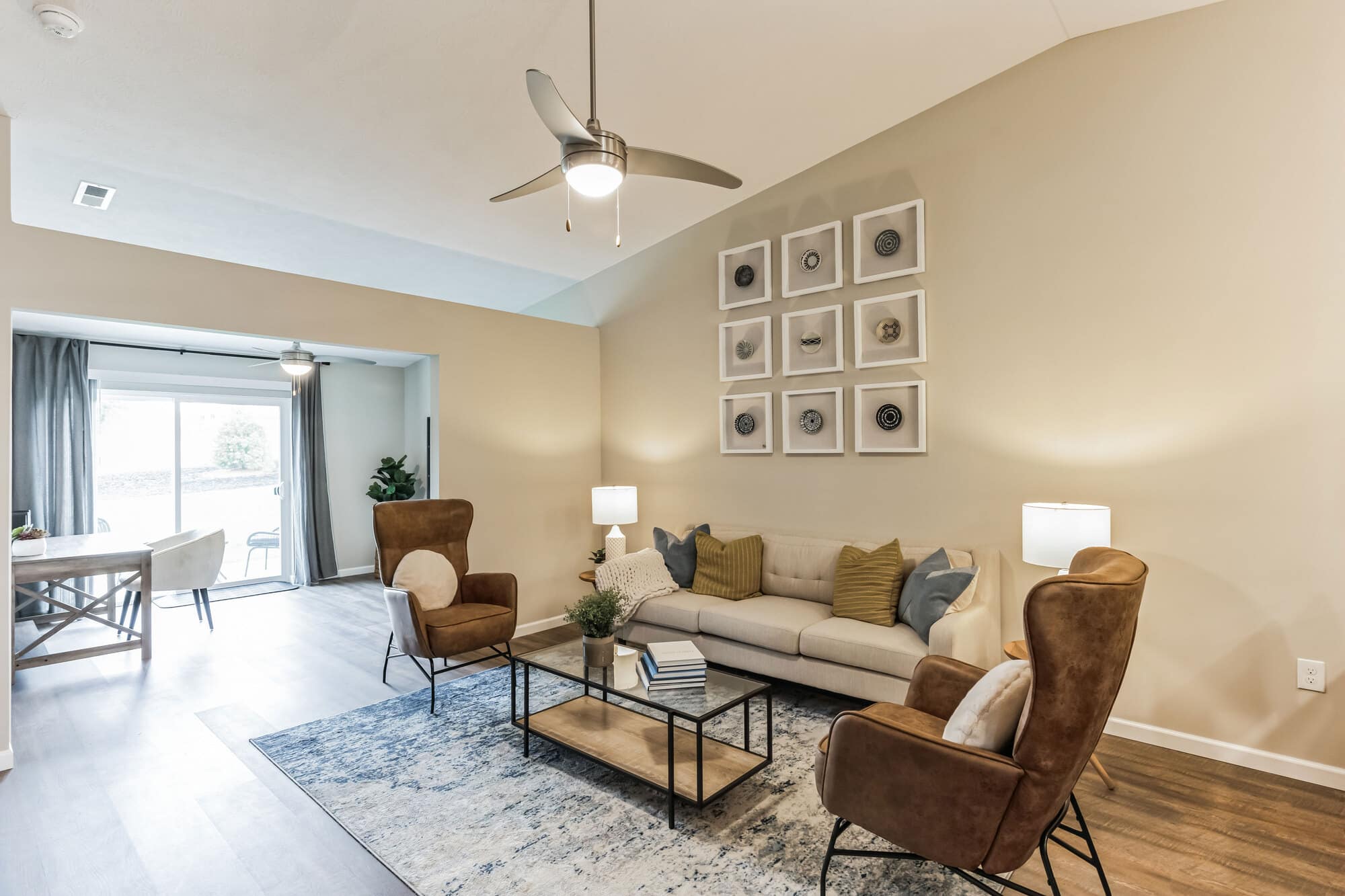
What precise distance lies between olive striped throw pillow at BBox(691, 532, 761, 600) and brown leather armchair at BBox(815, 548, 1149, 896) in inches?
83.1

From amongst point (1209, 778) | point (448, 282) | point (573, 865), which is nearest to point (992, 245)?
point (1209, 778)

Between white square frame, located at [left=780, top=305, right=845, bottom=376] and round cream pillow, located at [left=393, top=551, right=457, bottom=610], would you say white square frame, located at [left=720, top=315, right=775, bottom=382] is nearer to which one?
white square frame, located at [left=780, top=305, right=845, bottom=376]

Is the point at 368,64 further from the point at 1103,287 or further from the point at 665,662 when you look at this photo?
the point at 1103,287

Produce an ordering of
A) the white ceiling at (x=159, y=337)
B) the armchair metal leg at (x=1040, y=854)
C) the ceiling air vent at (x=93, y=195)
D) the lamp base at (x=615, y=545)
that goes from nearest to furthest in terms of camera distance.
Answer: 1. the armchair metal leg at (x=1040, y=854)
2. the ceiling air vent at (x=93, y=195)
3. the lamp base at (x=615, y=545)
4. the white ceiling at (x=159, y=337)

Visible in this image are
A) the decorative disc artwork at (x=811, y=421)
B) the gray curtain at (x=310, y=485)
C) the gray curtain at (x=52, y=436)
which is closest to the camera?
the decorative disc artwork at (x=811, y=421)

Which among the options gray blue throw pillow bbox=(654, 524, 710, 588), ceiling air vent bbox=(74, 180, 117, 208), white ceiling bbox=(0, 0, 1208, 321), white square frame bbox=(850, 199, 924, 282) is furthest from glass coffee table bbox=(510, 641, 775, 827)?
ceiling air vent bbox=(74, 180, 117, 208)

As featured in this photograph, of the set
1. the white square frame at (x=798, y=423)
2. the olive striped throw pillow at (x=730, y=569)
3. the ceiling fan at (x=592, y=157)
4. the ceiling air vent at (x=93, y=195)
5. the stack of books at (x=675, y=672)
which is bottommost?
the stack of books at (x=675, y=672)

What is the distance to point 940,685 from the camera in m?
2.29

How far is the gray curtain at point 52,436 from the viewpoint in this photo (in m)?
5.39

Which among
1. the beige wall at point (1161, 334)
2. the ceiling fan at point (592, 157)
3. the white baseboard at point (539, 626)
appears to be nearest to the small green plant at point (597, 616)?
the ceiling fan at point (592, 157)

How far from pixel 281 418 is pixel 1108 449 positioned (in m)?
7.48

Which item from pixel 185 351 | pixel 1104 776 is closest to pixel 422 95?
pixel 1104 776

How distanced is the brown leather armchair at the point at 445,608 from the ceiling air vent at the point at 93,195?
7.74 feet

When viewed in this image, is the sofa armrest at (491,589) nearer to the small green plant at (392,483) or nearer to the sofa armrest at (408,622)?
the sofa armrest at (408,622)
